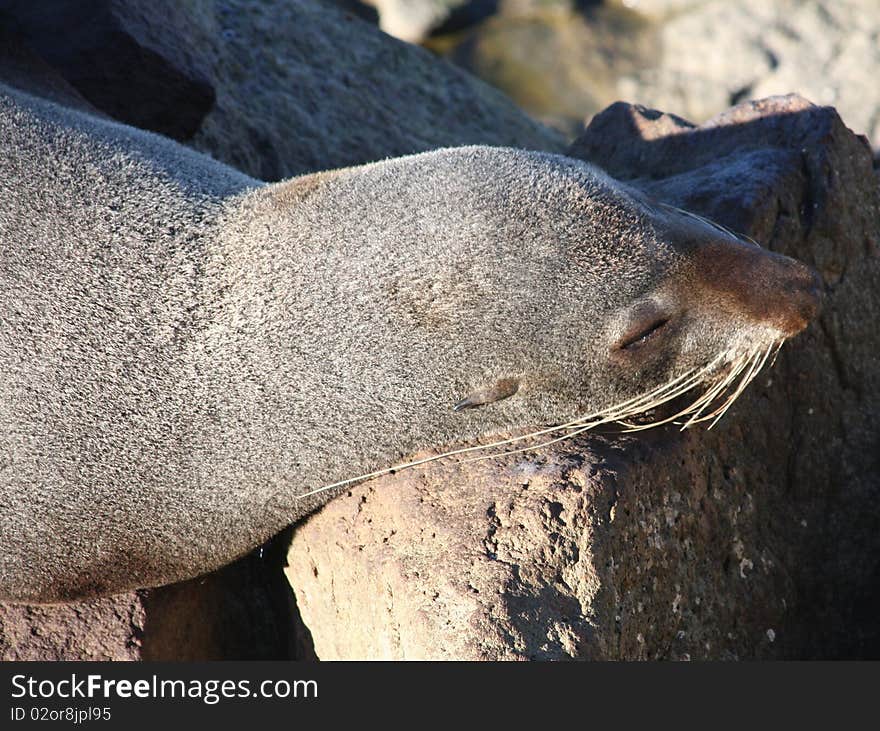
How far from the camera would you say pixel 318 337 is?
138 inches

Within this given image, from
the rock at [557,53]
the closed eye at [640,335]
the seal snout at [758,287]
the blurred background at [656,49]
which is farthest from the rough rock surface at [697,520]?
the rock at [557,53]

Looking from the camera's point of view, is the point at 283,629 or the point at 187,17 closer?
the point at 283,629

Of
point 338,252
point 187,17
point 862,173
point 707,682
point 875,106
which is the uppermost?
point 875,106

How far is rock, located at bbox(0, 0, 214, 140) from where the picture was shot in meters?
5.28

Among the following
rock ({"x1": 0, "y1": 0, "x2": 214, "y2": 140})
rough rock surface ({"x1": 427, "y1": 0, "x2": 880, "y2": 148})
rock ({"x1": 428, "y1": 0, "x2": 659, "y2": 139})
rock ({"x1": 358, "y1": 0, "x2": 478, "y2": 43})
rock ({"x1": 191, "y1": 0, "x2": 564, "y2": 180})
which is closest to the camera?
rock ({"x1": 0, "y1": 0, "x2": 214, "y2": 140})

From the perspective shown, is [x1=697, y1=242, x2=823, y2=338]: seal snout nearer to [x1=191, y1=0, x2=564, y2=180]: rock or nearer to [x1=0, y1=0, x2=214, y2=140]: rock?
[x1=0, y1=0, x2=214, y2=140]: rock

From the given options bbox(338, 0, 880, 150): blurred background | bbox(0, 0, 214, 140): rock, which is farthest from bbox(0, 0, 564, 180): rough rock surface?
bbox(338, 0, 880, 150): blurred background

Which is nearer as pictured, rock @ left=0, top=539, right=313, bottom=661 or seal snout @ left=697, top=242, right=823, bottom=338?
seal snout @ left=697, top=242, right=823, bottom=338

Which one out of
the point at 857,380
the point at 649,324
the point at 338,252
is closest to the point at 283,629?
the point at 338,252

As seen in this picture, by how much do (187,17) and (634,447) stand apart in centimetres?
359

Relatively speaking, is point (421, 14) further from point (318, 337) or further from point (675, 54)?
point (318, 337)

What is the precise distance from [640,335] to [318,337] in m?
0.96

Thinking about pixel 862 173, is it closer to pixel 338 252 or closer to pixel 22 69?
pixel 338 252

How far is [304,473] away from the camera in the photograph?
3.59 m
